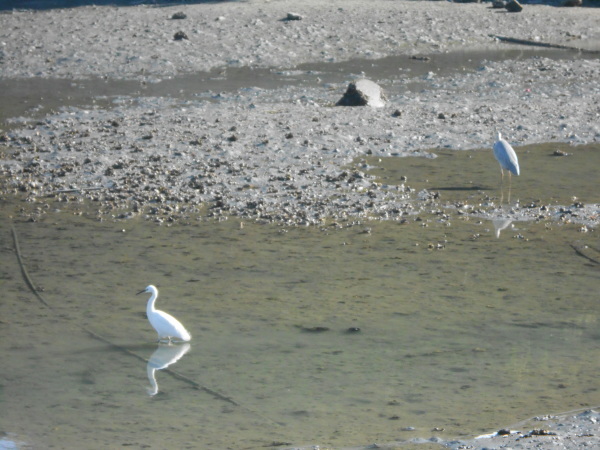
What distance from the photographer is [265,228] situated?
9930 mm

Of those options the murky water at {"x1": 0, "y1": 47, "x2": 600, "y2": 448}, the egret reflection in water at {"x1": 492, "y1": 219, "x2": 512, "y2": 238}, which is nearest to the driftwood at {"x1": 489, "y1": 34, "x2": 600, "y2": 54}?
the murky water at {"x1": 0, "y1": 47, "x2": 600, "y2": 448}

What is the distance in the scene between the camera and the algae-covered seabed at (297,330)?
5.95 metres

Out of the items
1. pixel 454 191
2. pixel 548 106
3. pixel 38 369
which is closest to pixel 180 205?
pixel 454 191

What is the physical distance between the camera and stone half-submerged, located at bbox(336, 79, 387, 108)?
14867mm

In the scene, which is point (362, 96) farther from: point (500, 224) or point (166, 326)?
point (166, 326)

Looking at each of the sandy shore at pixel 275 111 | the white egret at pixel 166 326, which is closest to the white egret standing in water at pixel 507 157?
the sandy shore at pixel 275 111

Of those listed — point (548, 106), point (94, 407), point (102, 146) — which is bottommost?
point (94, 407)

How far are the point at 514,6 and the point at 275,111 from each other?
12407 millimetres

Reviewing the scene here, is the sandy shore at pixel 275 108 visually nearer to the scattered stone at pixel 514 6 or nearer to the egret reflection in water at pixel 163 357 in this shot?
the scattered stone at pixel 514 6

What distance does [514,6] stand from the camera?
2488cm

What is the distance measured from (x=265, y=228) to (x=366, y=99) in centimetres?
549

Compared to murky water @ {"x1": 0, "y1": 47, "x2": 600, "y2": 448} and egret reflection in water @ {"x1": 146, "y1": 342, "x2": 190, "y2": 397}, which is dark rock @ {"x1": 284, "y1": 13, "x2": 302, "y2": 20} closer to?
murky water @ {"x1": 0, "y1": 47, "x2": 600, "y2": 448}

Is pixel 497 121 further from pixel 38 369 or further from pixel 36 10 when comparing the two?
pixel 36 10

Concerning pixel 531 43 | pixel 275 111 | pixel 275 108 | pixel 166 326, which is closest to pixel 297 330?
pixel 166 326
